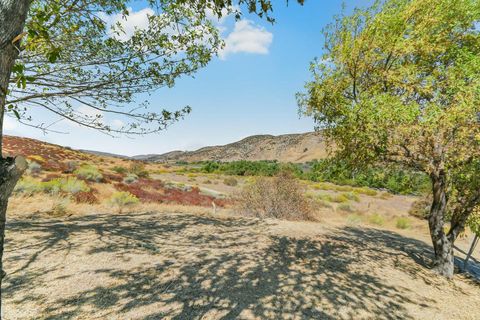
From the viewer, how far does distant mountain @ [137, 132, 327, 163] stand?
8806 cm

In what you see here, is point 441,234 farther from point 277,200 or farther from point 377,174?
point 277,200

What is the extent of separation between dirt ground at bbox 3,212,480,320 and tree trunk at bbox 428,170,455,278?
309 millimetres

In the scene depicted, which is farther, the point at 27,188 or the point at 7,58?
the point at 27,188

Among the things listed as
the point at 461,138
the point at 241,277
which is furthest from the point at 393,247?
the point at 241,277

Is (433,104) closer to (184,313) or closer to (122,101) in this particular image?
(184,313)

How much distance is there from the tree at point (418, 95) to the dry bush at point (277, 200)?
5540mm

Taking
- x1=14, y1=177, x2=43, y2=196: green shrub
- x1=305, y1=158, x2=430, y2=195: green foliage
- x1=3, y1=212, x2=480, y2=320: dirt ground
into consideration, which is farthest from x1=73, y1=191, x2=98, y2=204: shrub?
x1=305, y1=158, x2=430, y2=195: green foliage

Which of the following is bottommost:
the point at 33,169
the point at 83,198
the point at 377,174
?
the point at 83,198

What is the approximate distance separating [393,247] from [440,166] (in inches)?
155

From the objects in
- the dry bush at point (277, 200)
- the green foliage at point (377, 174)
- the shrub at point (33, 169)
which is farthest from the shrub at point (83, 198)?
the green foliage at point (377, 174)

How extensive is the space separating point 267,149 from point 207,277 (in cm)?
9466

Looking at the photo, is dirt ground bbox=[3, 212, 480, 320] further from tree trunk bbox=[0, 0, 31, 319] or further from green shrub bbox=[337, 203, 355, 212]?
green shrub bbox=[337, 203, 355, 212]

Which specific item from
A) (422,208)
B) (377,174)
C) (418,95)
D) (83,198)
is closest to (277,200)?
(377,174)

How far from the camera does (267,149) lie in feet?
324
